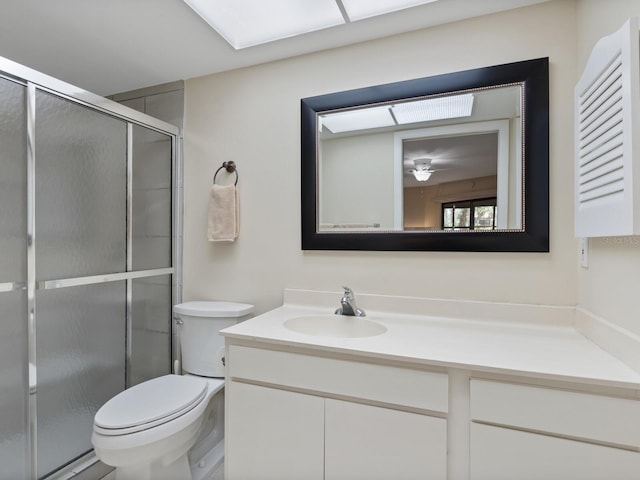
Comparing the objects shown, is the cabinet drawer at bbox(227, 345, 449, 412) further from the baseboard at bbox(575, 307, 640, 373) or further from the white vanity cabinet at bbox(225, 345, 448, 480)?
the baseboard at bbox(575, 307, 640, 373)

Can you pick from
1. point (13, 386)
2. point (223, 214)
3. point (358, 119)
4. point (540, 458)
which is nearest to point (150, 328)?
point (13, 386)

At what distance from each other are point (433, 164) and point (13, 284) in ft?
6.00

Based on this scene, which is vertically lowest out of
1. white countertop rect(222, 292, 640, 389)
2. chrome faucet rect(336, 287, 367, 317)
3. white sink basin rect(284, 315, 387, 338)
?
white sink basin rect(284, 315, 387, 338)

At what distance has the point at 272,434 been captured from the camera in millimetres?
1245

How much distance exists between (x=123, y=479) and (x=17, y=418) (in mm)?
490

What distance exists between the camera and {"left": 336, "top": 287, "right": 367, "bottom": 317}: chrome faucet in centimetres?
155

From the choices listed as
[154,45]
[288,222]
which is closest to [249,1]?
[154,45]

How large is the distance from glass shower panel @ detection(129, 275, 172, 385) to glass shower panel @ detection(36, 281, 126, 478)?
0.08 metres

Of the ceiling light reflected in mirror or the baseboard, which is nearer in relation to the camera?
the baseboard

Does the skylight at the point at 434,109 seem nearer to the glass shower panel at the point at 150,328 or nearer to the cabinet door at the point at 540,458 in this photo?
the cabinet door at the point at 540,458

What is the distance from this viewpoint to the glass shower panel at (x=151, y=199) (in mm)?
1896

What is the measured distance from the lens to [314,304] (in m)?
1.73

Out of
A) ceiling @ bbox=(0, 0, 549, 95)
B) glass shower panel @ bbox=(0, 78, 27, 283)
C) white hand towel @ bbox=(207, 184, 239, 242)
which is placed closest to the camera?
glass shower panel @ bbox=(0, 78, 27, 283)

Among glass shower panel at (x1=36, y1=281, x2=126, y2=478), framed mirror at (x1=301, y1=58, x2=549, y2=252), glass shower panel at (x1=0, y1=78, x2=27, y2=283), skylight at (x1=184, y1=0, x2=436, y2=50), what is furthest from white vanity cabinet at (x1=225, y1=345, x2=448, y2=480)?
skylight at (x1=184, y1=0, x2=436, y2=50)
